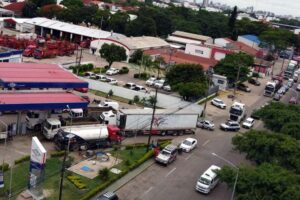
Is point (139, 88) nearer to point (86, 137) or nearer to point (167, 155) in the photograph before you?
point (86, 137)

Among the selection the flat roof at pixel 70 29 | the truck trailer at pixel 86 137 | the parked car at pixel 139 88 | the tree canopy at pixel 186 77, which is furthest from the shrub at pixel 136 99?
the flat roof at pixel 70 29

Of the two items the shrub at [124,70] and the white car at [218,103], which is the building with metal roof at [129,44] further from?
the white car at [218,103]

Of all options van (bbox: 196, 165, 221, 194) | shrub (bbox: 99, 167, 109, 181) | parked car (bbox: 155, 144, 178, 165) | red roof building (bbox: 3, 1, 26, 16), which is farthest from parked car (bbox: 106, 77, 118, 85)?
red roof building (bbox: 3, 1, 26, 16)

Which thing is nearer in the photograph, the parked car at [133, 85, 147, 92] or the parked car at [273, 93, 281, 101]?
the parked car at [133, 85, 147, 92]

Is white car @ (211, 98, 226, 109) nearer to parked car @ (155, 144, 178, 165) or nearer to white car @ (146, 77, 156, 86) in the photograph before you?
white car @ (146, 77, 156, 86)

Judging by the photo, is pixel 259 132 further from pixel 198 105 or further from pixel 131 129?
pixel 198 105

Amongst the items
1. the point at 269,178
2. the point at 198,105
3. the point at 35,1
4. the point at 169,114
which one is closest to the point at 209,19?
the point at 35,1
